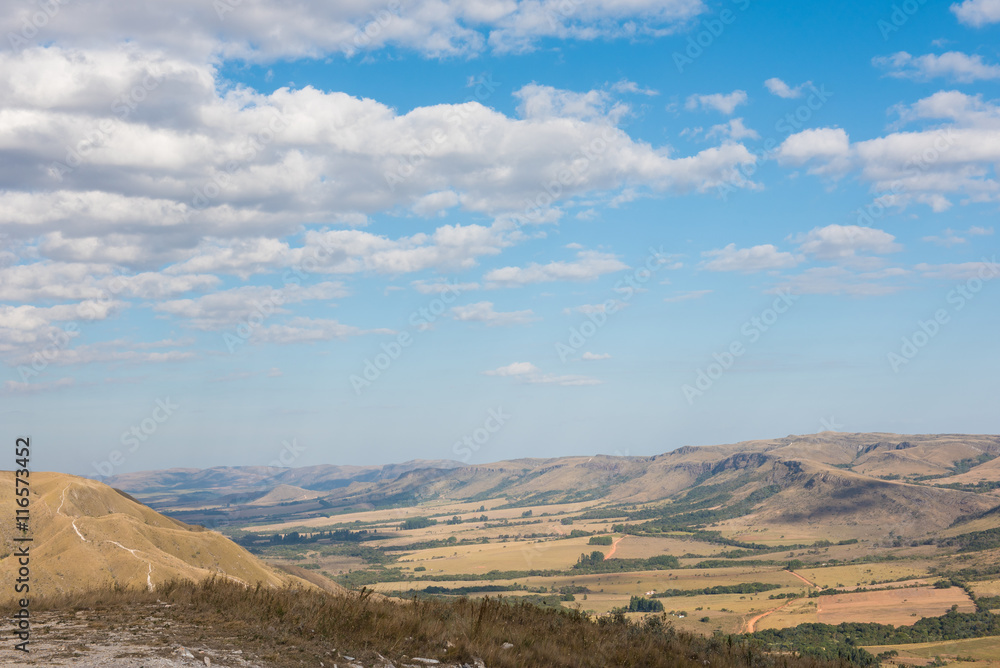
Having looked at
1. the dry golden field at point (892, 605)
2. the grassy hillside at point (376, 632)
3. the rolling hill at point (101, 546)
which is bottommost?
the dry golden field at point (892, 605)

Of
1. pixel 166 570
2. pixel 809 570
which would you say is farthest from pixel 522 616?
pixel 809 570

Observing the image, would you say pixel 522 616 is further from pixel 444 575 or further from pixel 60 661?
pixel 444 575

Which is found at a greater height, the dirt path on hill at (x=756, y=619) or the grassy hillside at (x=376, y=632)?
the grassy hillside at (x=376, y=632)

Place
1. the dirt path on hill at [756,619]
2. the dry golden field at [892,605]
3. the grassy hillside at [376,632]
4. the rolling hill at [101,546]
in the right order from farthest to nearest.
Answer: the dry golden field at [892,605]
the dirt path on hill at [756,619]
the rolling hill at [101,546]
the grassy hillside at [376,632]

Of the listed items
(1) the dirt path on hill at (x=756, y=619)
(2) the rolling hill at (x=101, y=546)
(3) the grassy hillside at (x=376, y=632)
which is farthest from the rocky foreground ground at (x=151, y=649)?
(1) the dirt path on hill at (x=756, y=619)

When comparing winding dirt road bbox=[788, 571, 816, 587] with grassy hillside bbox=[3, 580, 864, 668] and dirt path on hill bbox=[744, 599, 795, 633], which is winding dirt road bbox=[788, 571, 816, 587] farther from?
grassy hillside bbox=[3, 580, 864, 668]

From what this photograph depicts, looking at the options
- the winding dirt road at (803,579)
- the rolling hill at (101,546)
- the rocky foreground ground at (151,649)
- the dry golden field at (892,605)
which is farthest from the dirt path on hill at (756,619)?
the rocky foreground ground at (151,649)

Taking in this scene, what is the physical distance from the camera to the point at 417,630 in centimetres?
1344

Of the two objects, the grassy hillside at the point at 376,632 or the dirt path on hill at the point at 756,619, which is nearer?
the grassy hillside at the point at 376,632

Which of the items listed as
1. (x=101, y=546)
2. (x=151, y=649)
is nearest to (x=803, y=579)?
(x=101, y=546)

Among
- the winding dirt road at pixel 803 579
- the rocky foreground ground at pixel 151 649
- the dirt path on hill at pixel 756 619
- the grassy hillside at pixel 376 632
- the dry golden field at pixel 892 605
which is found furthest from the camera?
the winding dirt road at pixel 803 579

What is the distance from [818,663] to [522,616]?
7.33 metres

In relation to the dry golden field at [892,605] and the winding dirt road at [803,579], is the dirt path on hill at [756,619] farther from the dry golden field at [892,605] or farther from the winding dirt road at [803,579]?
the winding dirt road at [803,579]

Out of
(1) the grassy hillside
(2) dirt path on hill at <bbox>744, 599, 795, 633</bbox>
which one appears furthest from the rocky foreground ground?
(2) dirt path on hill at <bbox>744, 599, 795, 633</bbox>
